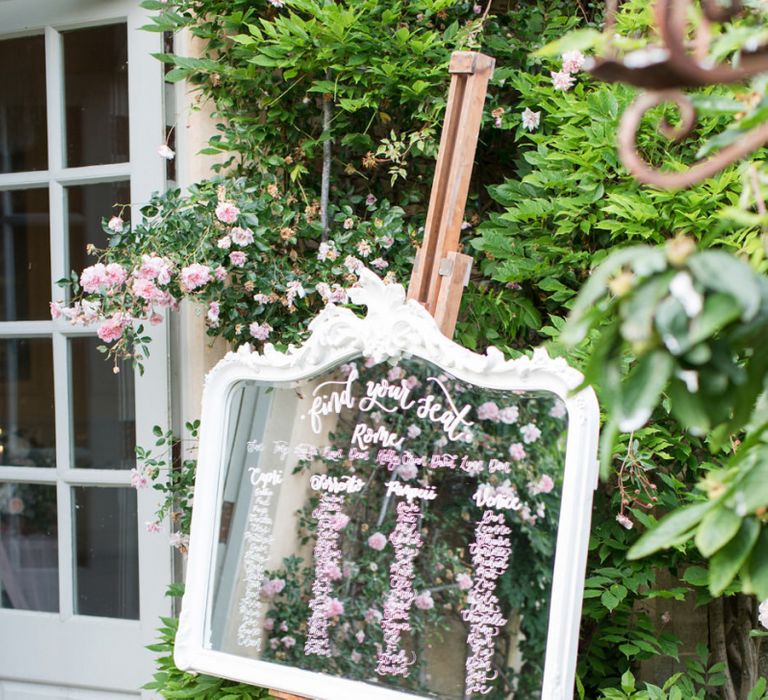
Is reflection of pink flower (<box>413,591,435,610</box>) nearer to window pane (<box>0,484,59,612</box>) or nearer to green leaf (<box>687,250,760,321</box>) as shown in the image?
green leaf (<box>687,250,760,321</box>)

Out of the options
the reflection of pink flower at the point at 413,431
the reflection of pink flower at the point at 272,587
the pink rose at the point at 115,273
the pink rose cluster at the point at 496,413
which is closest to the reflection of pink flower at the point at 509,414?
the pink rose cluster at the point at 496,413

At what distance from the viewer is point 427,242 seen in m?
1.99

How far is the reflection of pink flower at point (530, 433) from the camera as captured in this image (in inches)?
68.1

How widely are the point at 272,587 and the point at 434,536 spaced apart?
0.43m

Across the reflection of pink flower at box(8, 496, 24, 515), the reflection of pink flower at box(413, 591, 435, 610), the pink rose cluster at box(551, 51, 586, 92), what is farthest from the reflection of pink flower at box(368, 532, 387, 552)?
the reflection of pink flower at box(8, 496, 24, 515)

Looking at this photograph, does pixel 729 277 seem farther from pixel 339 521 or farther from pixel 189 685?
pixel 189 685

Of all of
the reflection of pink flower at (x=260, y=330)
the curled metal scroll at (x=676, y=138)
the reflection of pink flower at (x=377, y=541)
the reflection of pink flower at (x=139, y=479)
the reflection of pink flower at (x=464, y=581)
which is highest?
the curled metal scroll at (x=676, y=138)

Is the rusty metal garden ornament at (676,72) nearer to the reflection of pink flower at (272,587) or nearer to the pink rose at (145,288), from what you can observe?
the reflection of pink flower at (272,587)

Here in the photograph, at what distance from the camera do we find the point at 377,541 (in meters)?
1.91

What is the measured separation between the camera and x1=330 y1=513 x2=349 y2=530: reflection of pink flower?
196 cm

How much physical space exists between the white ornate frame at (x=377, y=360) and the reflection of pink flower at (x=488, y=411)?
0.14 ft

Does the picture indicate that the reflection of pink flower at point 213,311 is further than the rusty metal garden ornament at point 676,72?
Yes

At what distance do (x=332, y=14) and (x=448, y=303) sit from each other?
0.84m

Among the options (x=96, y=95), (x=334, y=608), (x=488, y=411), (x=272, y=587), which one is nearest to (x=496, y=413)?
(x=488, y=411)
